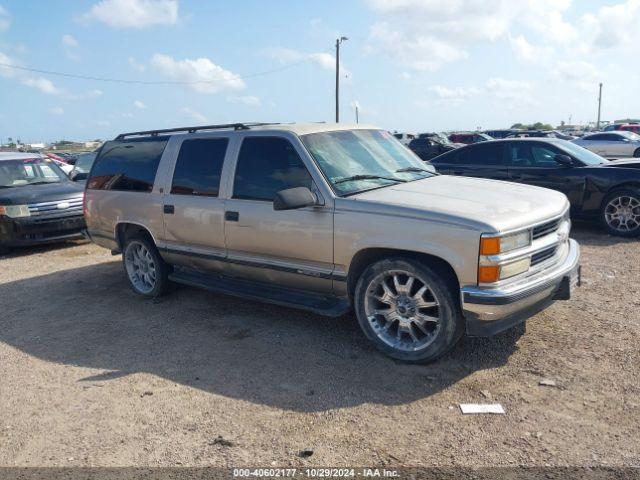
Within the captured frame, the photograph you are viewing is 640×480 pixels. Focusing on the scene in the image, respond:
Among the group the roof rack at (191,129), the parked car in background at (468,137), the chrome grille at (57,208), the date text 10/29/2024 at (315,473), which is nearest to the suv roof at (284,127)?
the roof rack at (191,129)

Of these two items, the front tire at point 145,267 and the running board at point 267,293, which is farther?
the front tire at point 145,267

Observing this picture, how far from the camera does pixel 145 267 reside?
20.7 feet

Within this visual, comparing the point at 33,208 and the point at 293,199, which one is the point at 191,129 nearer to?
the point at 293,199

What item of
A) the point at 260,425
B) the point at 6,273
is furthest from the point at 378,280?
the point at 6,273

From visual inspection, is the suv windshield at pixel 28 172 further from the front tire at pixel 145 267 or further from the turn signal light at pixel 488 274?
the turn signal light at pixel 488 274

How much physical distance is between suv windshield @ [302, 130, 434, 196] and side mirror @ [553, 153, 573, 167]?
4.29m

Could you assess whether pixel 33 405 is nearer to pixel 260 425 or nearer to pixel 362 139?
pixel 260 425

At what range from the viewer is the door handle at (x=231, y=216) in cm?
501

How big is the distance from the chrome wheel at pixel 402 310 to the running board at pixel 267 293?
0.98 ft

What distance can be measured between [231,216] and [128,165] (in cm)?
196

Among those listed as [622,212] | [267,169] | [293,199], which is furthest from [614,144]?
[293,199]

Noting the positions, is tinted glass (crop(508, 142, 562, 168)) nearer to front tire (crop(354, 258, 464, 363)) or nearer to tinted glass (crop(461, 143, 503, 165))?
tinted glass (crop(461, 143, 503, 165))

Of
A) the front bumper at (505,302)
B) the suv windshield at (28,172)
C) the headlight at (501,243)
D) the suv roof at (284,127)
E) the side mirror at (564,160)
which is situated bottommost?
the front bumper at (505,302)

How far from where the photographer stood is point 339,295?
454cm
